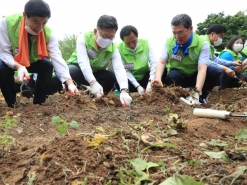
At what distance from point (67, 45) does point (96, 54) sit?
11561 mm

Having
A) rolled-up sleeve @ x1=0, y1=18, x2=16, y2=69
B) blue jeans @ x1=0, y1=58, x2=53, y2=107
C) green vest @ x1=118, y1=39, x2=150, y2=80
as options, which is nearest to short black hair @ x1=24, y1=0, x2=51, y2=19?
rolled-up sleeve @ x1=0, y1=18, x2=16, y2=69

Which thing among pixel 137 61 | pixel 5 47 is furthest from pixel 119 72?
pixel 5 47

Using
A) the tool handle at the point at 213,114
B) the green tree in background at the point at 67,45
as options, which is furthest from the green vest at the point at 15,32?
the green tree in background at the point at 67,45

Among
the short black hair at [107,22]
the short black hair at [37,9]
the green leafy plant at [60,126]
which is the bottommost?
the green leafy plant at [60,126]

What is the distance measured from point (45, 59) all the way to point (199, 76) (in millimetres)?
1892

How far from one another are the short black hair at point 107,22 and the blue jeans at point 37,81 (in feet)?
2.54

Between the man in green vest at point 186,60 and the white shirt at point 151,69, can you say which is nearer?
the man in green vest at point 186,60

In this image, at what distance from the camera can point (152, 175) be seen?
4.04 feet

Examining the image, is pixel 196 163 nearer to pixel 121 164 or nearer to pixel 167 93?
pixel 121 164

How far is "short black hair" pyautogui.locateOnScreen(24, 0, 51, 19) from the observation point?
3.14 meters

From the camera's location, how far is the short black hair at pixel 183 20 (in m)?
3.86

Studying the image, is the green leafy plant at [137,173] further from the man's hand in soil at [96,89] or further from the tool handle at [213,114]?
the man's hand in soil at [96,89]

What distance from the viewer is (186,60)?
4348mm

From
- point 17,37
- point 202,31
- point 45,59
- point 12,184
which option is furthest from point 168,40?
point 202,31
